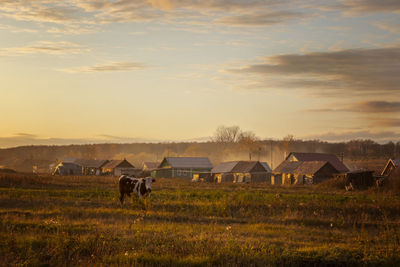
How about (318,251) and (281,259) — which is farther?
(318,251)

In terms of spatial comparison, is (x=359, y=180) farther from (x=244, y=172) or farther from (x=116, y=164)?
(x=116, y=164)

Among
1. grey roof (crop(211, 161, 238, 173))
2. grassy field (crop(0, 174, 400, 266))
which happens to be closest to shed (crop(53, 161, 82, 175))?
grey roof (crop(211, 161, 238, 173))

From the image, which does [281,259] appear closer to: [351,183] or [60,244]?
[60,244]

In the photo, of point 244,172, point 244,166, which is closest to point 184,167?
point 244,166

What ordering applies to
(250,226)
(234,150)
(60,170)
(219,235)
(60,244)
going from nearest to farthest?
(60,244), (219,235), (250,226), (60,170), (234,150)

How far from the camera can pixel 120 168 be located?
346 ft

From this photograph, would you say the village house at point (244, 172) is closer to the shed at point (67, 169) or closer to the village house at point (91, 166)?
the village house at point (91, 166)

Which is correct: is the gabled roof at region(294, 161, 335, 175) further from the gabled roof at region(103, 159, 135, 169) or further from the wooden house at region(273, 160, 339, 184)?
the gabled roof at region(103, 159, 135, 169)

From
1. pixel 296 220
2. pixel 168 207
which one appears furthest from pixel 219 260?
pixel 168 207

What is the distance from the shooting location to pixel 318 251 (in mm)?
12234

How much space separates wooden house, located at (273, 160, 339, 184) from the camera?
67438mm

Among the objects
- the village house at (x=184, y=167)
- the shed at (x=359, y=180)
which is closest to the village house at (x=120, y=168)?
the village house at (x=184, y=167)

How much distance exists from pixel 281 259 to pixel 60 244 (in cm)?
625

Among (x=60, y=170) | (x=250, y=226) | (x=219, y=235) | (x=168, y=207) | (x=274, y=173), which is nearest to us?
(x=219, y=235)
